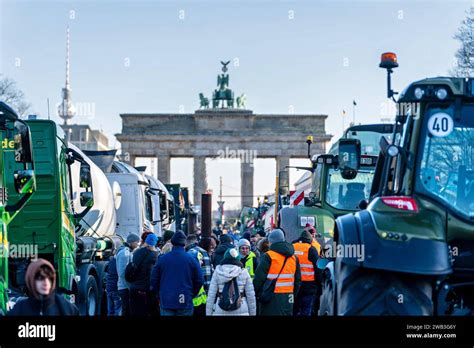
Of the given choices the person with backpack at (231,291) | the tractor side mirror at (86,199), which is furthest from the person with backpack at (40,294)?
the tractor side mirror at (86,199)

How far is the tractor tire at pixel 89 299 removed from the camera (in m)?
15.1

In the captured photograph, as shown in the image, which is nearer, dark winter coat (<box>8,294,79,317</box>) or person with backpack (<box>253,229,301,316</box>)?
dark winter coat (<box>8,294,79,317</box>)

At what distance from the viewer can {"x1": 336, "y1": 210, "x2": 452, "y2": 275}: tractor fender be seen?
21.4 feet

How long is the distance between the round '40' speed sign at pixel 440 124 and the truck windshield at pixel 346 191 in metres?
9.95

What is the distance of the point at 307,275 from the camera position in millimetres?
13828

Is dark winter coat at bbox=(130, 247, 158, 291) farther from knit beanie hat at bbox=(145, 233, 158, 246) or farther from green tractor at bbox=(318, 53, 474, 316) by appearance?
green tractor at bbox=(318, 53, 474, 316)

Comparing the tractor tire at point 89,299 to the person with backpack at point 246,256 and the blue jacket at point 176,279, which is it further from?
the blue jacket at point 176,279

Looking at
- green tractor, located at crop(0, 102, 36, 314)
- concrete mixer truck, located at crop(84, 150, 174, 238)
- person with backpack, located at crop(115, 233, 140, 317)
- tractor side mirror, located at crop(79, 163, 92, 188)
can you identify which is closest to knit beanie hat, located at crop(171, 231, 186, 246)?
green tractor, located at crop(0, 102, 36, 314)

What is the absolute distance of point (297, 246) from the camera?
1372 centimetres

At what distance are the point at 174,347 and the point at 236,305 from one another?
5319mm

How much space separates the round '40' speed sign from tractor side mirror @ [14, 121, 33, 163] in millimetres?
4041

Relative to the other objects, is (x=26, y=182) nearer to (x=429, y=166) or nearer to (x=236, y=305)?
(x=236, y=305)

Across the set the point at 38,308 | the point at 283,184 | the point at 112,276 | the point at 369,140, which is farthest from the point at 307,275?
the point at 283,184

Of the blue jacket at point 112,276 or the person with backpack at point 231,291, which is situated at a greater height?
the person with backpack at point 231,291
